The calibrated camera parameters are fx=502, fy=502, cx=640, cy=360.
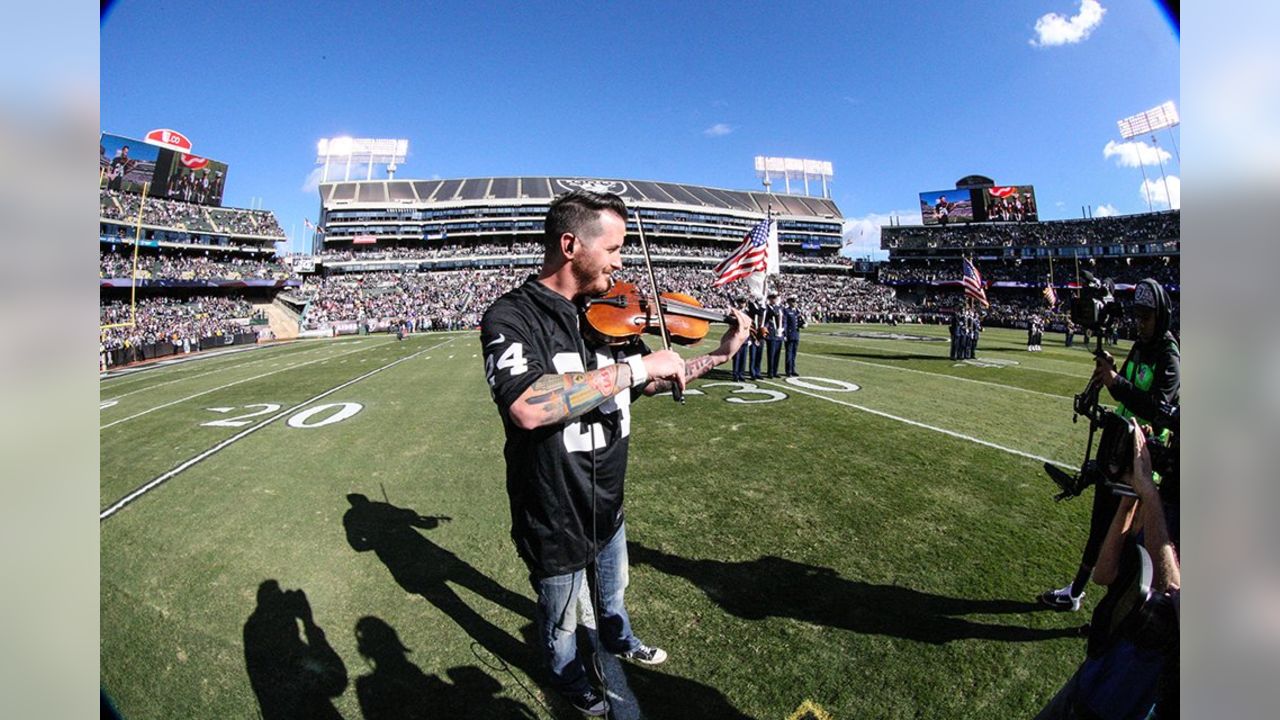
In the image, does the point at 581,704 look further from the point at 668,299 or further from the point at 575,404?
the point at 668,299

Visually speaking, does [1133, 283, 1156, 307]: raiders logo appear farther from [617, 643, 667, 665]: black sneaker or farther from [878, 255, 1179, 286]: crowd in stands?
[878, 255, 1179, 286]: crowd in stands

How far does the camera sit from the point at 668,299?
11.7 feet

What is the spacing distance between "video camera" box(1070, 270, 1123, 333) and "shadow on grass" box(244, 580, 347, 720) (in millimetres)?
4756

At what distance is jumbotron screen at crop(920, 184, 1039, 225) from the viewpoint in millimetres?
74750

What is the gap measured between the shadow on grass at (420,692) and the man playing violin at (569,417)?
45 cm

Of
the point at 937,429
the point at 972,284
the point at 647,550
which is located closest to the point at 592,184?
the point at 972,284

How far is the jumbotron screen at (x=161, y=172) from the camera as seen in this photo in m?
57.7

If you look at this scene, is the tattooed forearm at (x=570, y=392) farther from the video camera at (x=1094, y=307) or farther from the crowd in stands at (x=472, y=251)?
the crowd in stands at (x=472, y=251)

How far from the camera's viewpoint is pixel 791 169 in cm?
10275

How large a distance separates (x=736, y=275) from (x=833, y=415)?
724cm

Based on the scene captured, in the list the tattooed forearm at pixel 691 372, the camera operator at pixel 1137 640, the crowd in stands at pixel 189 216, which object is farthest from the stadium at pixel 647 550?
the crowd in stands at pixel 189 216

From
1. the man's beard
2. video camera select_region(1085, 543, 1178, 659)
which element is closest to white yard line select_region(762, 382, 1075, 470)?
video camera select_region(1085, 543, 1178, 659)

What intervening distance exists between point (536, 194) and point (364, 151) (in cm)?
3319
